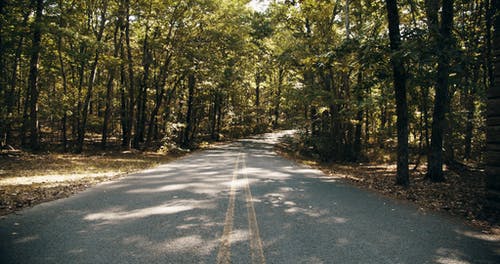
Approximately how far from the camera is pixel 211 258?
4266 mm

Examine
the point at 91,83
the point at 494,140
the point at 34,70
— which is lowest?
the point at 494,140

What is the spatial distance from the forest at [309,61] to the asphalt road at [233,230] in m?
4.26

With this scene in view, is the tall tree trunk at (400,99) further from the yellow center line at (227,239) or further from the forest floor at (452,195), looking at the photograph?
the yellow center line at (227,239)

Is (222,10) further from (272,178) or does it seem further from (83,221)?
(83,221)

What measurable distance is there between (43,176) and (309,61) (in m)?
11.0

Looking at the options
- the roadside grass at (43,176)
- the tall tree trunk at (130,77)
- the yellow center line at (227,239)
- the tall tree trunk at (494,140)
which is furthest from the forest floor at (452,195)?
the tall tree trunk at (130,77)

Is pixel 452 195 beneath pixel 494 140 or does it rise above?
beneath

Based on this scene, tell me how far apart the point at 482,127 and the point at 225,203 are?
15.1 metres

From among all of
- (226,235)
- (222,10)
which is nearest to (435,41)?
(226,235)

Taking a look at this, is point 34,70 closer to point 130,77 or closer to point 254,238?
point 130,77

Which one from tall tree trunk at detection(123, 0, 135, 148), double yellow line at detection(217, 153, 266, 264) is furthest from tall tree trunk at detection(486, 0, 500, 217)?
tall tree trunk at detection(123, 0, 135, 148)

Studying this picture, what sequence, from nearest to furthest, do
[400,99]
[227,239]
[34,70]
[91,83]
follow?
[227,239]
[400,99]
[34,70]
[91,83]

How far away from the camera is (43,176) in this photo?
1150 centimetres

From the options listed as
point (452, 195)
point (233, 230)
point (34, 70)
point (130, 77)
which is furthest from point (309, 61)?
point (130, 77)
